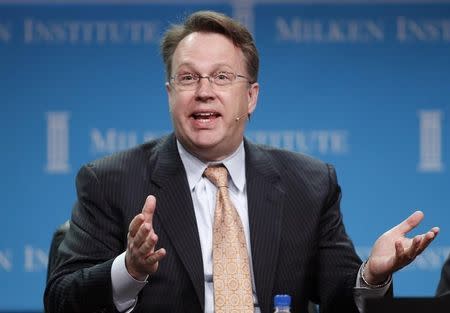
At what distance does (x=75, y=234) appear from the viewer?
314 centimetres

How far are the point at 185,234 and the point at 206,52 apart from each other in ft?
1.92

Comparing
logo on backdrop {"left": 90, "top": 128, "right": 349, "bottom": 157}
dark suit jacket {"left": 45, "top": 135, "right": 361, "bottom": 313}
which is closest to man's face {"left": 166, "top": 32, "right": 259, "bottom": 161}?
dark suit jacket {"left": 45, "top": 135, "right": 361, "bottom": 313}

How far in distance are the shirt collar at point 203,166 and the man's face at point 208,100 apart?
0.8 inches

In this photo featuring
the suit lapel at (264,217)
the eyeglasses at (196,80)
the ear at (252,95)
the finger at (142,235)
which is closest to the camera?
the finger at (142,235)

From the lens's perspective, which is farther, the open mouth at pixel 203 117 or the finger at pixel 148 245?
the open mouth at pixel 203 117

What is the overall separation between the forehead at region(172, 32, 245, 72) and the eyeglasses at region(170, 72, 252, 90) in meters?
0.03

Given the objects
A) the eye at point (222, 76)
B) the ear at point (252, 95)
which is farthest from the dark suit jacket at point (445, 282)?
the eye at point (222, 76)

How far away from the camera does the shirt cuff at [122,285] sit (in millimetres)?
2826

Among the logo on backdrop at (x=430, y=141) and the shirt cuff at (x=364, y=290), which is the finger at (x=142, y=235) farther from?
the logo on backdrop at (x=430, y=141)

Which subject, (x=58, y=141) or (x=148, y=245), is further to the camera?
(x=58, y=141)

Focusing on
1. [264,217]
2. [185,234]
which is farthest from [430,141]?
[185,234]

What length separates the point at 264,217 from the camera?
3.18m

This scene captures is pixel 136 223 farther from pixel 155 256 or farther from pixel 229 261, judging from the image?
pixel 229 261

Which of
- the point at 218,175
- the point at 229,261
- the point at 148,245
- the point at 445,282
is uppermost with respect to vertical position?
the point at 218,175
